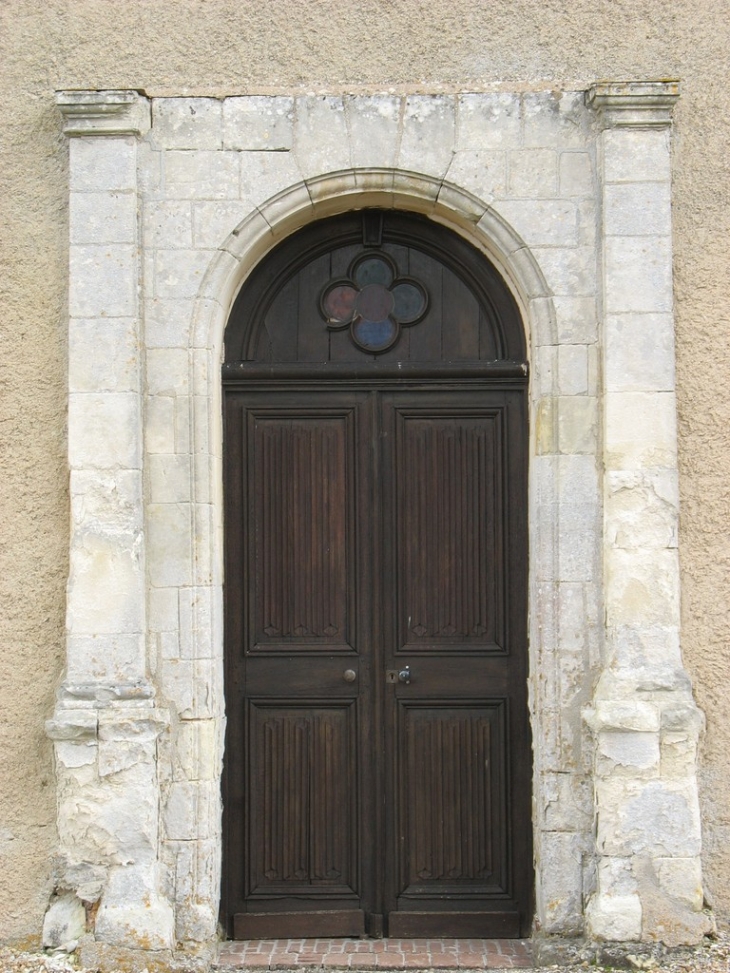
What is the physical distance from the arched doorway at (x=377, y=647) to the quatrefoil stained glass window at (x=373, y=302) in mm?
162

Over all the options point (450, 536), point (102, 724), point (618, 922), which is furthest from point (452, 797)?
point (102, 724)

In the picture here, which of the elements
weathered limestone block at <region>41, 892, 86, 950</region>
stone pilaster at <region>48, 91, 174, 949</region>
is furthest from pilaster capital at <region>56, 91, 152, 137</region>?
weathered limestone block at <region>41, 892, 86, 950</region>

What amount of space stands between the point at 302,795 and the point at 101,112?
9.47ft

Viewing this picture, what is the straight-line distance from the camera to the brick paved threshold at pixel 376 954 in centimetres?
409

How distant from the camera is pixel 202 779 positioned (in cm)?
416

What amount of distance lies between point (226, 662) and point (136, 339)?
1.38 metres

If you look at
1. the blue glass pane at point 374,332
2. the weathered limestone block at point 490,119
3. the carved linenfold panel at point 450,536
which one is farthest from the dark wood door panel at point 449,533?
the weathered limestone block at point 490,119

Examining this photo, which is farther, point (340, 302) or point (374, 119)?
point (340, 302)

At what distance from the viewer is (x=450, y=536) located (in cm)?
440

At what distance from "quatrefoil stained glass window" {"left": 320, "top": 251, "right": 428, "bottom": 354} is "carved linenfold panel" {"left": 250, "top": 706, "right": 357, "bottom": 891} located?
5.23 ft

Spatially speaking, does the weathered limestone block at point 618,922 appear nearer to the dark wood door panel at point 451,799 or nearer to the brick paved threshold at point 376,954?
the brick paved threshold at point 376,954

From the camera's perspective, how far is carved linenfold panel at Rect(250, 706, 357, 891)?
14.4ft

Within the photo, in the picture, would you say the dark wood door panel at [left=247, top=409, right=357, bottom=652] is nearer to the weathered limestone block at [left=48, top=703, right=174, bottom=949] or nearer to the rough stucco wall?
the weathered limestone block at [left=48, top=703, right=174, bottom=949]

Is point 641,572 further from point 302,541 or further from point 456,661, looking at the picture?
point 302,541
